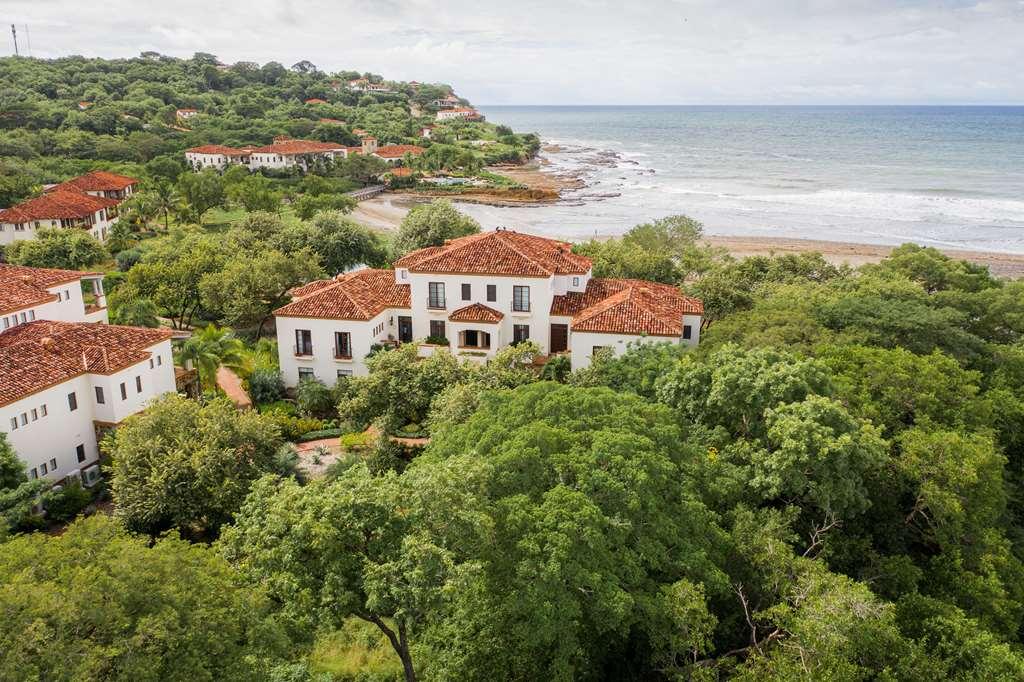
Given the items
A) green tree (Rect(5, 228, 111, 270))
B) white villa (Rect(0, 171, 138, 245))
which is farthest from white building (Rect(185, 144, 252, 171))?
green tree (Rect(5, 228, 111, 270))

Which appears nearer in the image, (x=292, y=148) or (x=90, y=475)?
(x=90, y=475)

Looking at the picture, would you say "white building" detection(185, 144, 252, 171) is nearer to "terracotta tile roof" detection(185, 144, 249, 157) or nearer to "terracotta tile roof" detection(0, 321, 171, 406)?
"terracotta tile roof" detection(185, 144, 249, 157)

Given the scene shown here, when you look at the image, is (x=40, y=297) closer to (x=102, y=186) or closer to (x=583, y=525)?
(x=583, y=525)

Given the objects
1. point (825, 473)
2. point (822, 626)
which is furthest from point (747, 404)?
point (822, 626)

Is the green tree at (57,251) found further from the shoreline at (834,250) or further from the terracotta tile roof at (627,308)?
the terracotta tile roof at (627,308)

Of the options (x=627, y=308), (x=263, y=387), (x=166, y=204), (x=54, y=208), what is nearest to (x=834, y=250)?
(x=627, y=308)

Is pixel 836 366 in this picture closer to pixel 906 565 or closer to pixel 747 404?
pixel 747 404

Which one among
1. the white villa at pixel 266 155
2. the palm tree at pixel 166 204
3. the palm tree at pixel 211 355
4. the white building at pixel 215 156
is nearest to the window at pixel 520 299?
the palm tree at pixel 211 355
